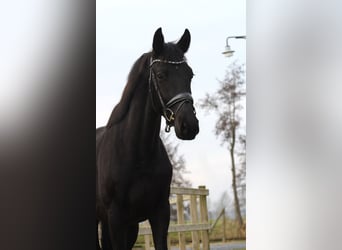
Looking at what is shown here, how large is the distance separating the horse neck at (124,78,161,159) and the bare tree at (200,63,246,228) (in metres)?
0.34

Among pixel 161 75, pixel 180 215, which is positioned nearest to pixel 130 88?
pixel 161 75

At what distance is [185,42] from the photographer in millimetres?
3342

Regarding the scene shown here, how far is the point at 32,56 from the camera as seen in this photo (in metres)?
3.16

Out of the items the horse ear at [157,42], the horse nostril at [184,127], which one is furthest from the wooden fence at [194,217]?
the horse ear at [157,42]

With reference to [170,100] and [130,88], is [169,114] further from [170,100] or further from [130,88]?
[130,88]

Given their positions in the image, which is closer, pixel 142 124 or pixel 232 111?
pixel 142 124

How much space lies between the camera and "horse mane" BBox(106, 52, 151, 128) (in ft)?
10.7

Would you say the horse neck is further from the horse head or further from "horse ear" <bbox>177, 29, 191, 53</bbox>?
"horse ear" <bbox>177, 29, 191, 53</bbox>

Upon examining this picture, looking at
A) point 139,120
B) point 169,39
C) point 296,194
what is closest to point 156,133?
point 139,120

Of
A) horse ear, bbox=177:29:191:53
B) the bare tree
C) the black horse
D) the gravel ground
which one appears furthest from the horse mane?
the gravel ground

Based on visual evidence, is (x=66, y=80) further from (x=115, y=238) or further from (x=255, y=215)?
(x=255, y=215)

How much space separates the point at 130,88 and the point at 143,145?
0.31 m

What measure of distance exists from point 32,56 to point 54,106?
10.6 inches

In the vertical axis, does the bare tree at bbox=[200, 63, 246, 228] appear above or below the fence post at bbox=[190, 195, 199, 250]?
above
